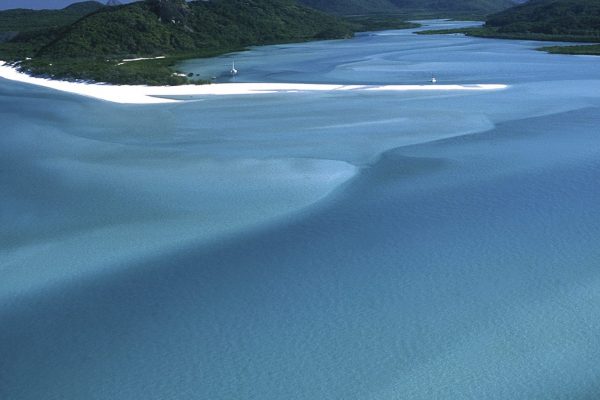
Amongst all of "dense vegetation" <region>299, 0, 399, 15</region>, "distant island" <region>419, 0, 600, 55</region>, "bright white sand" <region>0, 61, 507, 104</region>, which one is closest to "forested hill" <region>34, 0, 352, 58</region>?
"distant island" <region>419, 0, 600, 55</region>

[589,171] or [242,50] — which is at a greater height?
[242,50]

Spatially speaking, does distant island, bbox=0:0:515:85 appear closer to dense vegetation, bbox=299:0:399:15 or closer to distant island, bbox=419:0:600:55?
distant island, bbox=419:0:600:55

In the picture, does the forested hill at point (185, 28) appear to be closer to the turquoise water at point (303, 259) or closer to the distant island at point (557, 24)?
the distant island at point (557, 24)

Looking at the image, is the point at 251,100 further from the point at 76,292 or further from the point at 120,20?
the point at 120,20

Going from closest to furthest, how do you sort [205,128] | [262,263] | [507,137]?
[262,263], [507,137], [205,128]

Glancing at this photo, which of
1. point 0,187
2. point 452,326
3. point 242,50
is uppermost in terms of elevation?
point 242,50

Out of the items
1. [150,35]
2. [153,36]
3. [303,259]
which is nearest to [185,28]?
[153,36]

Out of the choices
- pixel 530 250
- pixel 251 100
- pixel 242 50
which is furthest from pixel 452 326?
pixel 242 50
